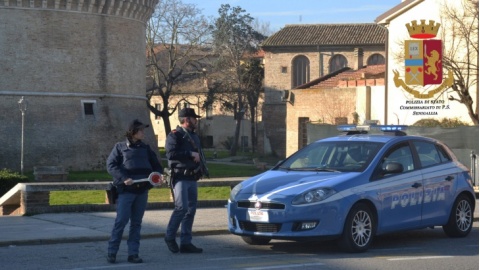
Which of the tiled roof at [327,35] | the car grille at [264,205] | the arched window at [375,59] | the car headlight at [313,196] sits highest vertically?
the tiled roof at [327,35]

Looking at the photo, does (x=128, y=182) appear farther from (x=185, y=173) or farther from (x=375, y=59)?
(x=375, y=59)

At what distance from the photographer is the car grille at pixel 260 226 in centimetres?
1209

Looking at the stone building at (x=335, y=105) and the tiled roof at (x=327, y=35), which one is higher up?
the tiled roof at (x=327, y=35)

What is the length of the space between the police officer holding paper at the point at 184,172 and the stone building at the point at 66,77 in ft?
116

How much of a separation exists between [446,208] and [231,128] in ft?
247

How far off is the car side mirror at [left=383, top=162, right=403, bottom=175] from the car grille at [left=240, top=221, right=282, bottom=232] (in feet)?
6.27

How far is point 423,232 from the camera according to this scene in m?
15.2

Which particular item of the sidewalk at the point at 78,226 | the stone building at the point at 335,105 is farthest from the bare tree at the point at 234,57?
the sidewalk at the point at 78,226

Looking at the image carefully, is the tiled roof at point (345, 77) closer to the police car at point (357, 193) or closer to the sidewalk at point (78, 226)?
the sidewalk at point (78, 226)

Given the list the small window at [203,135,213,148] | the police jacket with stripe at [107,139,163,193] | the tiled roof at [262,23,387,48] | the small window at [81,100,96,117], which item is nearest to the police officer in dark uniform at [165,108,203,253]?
the police jacket with stripe at [107,139,163,193]

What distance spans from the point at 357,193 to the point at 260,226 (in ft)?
4.48

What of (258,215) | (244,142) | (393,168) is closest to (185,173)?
(258,215)

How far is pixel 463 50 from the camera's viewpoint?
40125 millimetres

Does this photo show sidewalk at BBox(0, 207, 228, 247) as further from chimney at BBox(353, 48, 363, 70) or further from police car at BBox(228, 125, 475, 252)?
chimney at BBox(353, 48, 363, 70)
